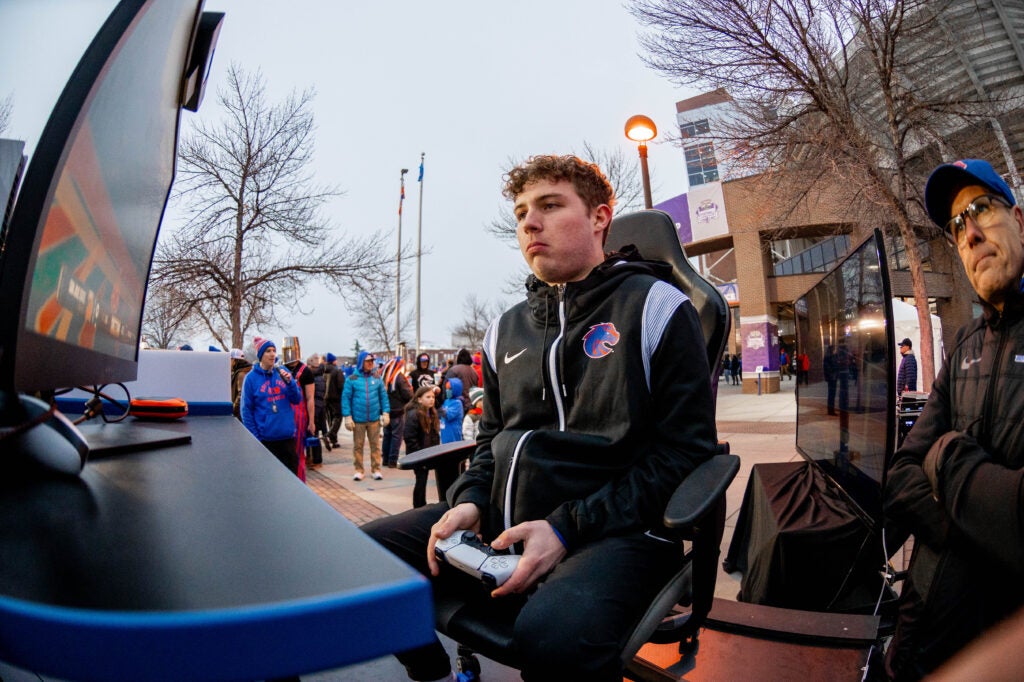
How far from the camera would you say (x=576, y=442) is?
160cm

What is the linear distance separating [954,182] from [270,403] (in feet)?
20.9

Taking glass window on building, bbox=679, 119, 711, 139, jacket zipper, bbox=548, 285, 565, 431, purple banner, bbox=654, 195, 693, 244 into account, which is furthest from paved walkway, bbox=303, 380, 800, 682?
purple banner, bbox=654, 195, 693, 244

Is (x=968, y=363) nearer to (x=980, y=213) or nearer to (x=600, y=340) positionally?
(x=980, y=213)

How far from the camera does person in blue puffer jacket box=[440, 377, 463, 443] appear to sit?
8.15 metres

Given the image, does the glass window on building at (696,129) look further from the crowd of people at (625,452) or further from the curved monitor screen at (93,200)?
the curved monitor screen at (93,200)

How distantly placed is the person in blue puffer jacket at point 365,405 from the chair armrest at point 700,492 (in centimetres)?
763

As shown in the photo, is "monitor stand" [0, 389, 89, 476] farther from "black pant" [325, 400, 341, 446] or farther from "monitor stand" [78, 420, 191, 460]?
"black pant" [325, 400, 341, 446]

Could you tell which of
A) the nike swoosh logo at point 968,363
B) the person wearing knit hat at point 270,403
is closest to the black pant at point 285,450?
the person wearing knit hat at point 270,403

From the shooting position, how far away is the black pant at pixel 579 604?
115 cm

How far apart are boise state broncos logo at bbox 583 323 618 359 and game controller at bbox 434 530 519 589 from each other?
25.7 inches

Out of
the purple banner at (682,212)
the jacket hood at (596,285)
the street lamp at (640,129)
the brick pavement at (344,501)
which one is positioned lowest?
the brick pavement at (344,501)

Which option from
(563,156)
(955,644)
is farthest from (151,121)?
(955,644)

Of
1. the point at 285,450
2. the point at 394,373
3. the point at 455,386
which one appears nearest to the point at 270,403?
the point at 285,450

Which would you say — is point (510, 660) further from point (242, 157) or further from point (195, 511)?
point (242, 157)
